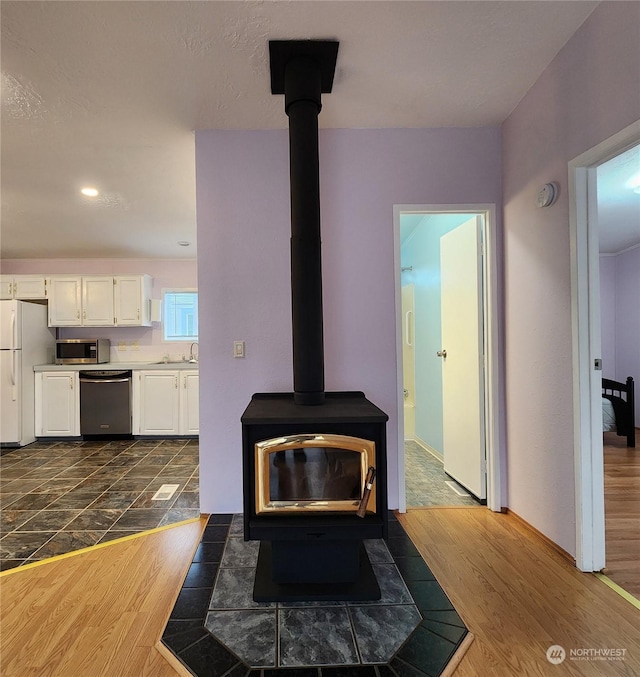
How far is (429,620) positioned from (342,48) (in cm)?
255

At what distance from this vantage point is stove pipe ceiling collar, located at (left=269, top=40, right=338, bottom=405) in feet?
5.74

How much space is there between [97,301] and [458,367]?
4.54 m

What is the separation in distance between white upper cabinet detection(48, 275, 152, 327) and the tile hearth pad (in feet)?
12.8

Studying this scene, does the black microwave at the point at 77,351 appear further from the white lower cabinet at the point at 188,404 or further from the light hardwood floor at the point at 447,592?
the light hardwood floor at the point at 447,592

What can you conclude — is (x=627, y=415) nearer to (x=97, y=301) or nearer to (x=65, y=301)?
(x=97, y=301)

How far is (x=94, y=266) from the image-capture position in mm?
5117

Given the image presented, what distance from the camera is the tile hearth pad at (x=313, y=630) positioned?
1243 millimetres

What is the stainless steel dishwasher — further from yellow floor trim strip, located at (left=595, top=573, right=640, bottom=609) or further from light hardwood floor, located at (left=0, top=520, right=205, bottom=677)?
yellow floor trim strip, located at (left=595, top=573, right=640, bottom=609)

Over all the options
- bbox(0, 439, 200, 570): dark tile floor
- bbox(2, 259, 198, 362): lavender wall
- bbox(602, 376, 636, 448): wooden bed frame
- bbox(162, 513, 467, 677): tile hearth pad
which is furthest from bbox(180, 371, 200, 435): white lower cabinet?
bbox(602, 376, 636, 448): wooden bed frame

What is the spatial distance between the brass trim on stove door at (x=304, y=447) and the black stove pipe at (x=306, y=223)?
291mm

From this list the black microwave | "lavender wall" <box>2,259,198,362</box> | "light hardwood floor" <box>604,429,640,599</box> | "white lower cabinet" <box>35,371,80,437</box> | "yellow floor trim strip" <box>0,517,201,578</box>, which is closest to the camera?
"light hardwood floor" <box>604,429,640,599</box>

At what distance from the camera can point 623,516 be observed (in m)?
2.21

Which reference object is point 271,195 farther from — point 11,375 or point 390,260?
point 11,375

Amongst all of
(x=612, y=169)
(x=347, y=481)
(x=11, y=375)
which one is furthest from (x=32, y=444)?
(x=612, y=169)
